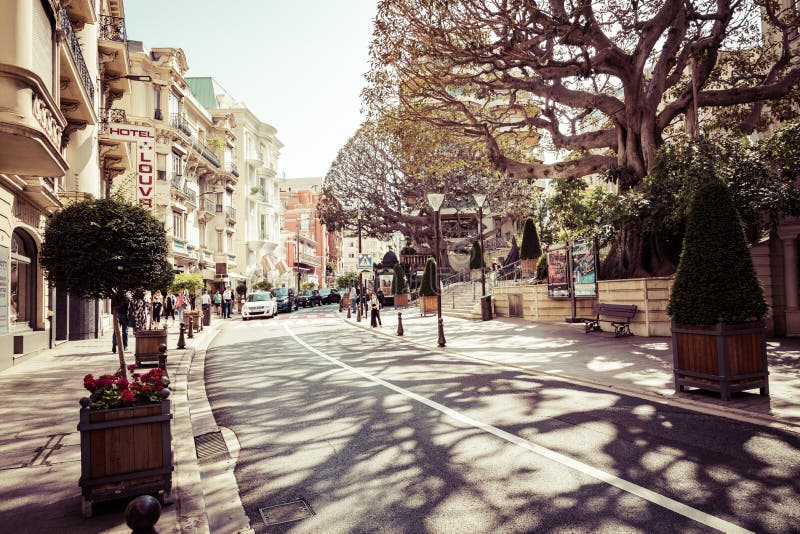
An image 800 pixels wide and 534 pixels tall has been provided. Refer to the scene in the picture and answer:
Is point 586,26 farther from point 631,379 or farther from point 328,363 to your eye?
point 328,363

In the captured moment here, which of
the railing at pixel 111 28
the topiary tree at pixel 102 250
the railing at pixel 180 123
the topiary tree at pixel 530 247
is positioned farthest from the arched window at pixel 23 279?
the railing at pixel 180 123

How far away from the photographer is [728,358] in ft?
24.9

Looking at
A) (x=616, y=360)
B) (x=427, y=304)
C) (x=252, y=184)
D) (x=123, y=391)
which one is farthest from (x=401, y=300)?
(x=123, y=391)

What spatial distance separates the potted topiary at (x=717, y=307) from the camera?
301 inches

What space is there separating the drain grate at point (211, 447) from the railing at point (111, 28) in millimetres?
21345

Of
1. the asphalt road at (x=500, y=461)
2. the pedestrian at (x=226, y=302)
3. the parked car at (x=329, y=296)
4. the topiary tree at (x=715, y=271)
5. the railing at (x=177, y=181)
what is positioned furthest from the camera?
the parked car at (x=329, y=296)

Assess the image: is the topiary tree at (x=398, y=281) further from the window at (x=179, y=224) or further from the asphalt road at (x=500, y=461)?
the asphalt road at (x=500, y=461)

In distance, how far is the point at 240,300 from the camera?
47.4m

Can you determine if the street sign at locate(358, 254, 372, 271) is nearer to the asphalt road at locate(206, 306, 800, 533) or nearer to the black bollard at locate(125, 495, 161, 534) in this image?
the asphalt road at locate(206, 306, 800, 533)

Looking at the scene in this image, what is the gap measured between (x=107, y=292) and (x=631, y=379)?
8578 mm

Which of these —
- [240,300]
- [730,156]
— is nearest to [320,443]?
[730,156]

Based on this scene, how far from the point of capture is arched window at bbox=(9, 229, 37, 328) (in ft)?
49.7

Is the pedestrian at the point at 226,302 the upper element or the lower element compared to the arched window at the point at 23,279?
lower

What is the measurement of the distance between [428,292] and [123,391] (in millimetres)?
29102
